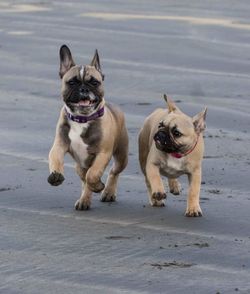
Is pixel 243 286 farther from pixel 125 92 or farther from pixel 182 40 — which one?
pixel 182 40

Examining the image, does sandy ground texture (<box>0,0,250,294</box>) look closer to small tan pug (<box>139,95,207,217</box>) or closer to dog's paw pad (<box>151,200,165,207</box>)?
dog's paw pad (<box>151,200,165,207</box>)

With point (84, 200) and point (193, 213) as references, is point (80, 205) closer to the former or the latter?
point (84, 200)

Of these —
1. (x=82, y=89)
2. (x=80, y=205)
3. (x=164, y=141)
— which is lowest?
(x=80, y=205)

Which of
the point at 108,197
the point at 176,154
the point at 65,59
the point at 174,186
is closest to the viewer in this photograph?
the point at 176,154

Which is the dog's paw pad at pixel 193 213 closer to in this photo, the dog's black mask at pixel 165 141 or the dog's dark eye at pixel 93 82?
the dog's black mask at pixel 165 141

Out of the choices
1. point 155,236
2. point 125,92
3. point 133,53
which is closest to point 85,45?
point 133,53

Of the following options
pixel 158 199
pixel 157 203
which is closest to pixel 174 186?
pixel 157 203

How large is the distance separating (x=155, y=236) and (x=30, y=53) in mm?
8994

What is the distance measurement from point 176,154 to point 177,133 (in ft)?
0.57

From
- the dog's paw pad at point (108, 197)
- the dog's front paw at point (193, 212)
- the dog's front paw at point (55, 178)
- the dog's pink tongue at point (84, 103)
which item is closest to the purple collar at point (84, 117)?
the dog's pink tongue at point (84, 103)

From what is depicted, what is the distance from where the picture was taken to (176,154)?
8789 mm

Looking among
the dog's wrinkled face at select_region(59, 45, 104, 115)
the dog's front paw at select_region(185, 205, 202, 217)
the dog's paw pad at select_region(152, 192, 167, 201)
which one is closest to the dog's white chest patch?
the dog's wrinkled face at select_region(59, 45, 104, 115)

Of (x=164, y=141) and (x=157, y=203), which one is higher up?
(x=164, y=141)

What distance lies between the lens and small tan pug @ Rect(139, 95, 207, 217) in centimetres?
864
